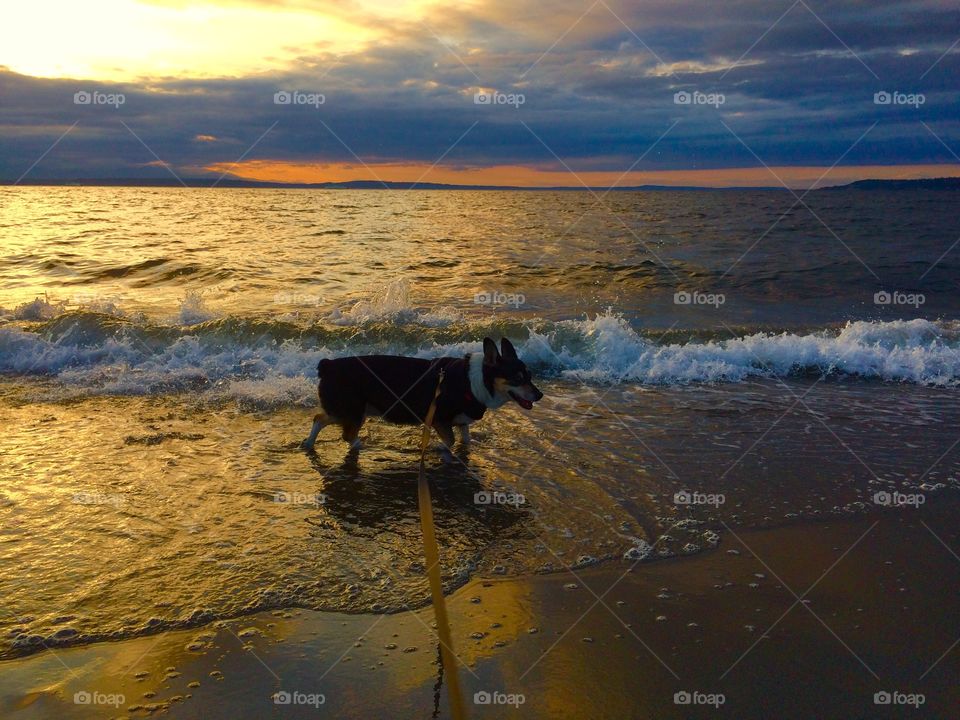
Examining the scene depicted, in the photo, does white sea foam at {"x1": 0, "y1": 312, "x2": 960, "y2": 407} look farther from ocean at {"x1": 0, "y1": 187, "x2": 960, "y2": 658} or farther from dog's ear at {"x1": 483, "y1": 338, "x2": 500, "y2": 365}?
dog's ear at {"x1": 483, "y1": 338, "x2": 500, "y2": 365}

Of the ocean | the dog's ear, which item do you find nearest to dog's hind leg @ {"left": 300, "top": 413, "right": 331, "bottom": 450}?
the ocean

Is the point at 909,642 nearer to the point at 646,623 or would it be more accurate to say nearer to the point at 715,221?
the point at 646,623

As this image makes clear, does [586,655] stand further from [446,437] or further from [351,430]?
[351,430]

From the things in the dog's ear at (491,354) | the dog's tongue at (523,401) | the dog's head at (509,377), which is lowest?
the dog's tongue at (523,401)

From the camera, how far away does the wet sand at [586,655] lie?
326 centimetres

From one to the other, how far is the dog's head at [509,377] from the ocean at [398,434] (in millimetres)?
660

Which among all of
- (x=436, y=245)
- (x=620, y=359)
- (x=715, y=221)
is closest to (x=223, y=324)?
(x=620, y=359)

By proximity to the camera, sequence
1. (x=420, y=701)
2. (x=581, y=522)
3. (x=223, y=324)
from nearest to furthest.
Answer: (x=420, y=701) < (x=581, y=522) < (x=223, y=324)

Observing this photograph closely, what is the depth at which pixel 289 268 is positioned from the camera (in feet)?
61.3

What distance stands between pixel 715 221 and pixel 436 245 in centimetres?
1762

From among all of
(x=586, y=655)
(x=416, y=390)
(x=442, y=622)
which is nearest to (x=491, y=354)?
(x=416, y=390)


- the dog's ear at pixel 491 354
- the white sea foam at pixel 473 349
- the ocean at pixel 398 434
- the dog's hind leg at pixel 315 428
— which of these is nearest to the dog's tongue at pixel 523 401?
the dog's ear at pixel 491 354

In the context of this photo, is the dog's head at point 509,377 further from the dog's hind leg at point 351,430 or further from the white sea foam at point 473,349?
the white sea foam at point 473,349

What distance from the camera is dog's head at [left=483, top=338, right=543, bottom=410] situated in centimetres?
644
